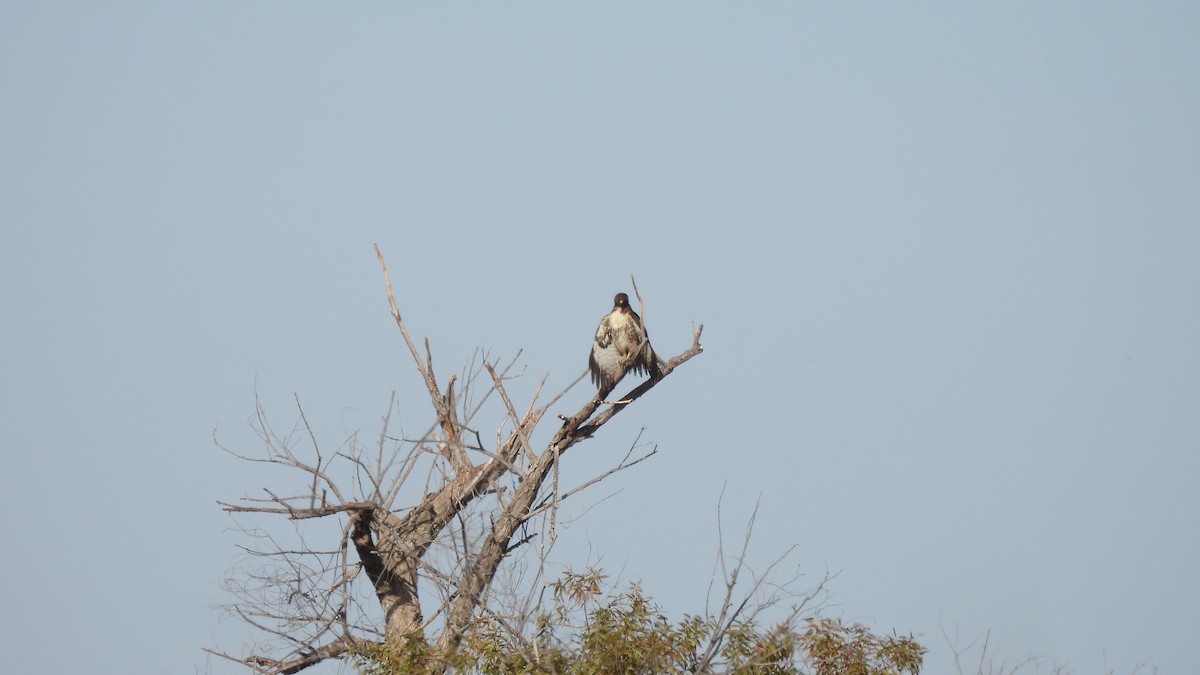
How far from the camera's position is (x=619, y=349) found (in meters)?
9.93

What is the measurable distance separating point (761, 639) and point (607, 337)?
3.23 m

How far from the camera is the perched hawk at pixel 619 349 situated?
31.9 ft

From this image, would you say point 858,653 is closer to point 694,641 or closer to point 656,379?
point 694,641

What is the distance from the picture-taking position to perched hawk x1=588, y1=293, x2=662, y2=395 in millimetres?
9719

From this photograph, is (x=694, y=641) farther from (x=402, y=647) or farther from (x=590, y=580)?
(x=402, y=647)

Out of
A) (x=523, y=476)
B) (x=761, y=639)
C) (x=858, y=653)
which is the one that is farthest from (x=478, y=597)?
(x=858, y=653)

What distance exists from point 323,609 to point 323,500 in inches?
36.6

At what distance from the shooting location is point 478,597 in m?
7.86

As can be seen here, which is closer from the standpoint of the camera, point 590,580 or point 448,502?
point 590,580

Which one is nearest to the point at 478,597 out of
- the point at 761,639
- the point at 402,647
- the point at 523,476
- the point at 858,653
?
the point at 402,647

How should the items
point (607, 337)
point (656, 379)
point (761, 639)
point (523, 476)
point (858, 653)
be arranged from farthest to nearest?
point (607, 337) < point (656, 379) < point (523, 476) < point (858, 653) < point (761, 639)

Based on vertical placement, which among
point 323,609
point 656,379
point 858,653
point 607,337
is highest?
point 607,337

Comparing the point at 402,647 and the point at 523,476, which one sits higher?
the point at 523,476

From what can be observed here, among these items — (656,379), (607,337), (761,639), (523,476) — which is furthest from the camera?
(607,337)
